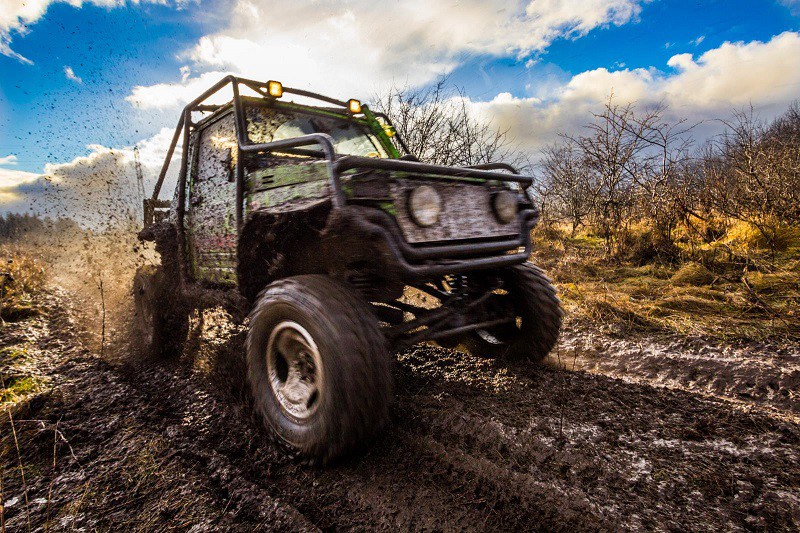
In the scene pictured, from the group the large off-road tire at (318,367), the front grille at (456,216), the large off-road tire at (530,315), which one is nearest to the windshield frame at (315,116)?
the front grille at (456,216)

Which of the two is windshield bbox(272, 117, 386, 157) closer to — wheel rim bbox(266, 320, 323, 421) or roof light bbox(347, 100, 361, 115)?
roof light bbox(347, 100, 361, 115)

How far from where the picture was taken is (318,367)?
1.91 m

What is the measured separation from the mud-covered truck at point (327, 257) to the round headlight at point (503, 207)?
0.03 ft

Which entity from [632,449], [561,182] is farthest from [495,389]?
[561,182]

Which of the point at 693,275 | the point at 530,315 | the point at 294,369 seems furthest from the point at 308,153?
the point at 693,275

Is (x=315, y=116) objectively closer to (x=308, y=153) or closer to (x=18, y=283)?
(x=308, y=153)

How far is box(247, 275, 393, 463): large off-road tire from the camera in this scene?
5.81 ft

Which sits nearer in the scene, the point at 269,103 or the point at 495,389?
the point at 495,389

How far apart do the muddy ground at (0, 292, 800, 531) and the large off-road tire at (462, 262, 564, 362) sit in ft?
0.54

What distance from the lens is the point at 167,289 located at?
3807 millimetres

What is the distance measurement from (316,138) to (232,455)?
1764 millimetres

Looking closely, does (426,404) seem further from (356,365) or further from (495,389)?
(356,365)

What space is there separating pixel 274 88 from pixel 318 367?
2399 mm

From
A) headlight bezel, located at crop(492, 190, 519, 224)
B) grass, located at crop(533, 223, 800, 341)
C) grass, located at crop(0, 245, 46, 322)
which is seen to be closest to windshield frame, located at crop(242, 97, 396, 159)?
headlight bezel, located at crop(492, 190, 519, 224)
